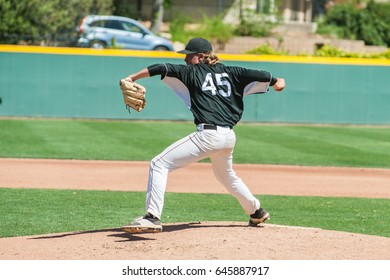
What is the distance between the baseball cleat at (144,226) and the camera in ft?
27.5

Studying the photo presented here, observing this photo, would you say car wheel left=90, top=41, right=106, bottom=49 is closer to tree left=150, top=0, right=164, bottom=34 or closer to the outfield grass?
tree left=150, top=0, right=164, bottom=34

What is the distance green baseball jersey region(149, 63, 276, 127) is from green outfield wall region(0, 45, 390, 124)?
17.5 meters

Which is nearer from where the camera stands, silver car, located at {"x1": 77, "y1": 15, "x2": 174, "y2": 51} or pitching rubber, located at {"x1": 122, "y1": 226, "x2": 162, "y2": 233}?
pitching rubber, located at {"x1": 122, "y1": 226, "x2": 162, "y2": 233}

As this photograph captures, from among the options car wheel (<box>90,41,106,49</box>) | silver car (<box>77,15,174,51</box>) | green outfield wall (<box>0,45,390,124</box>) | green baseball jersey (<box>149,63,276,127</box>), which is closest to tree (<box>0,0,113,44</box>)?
silver car (<box>77,15,174,51</box>)

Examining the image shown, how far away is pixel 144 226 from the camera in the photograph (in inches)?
330

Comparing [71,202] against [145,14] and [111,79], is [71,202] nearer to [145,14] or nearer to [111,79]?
[111,79]

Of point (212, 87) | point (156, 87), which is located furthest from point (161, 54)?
point (212, 87)

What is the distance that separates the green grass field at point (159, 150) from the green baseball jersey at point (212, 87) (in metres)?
2.04

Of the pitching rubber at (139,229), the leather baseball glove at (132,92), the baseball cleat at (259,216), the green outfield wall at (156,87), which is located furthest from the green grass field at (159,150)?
the leather baseball glove at (132,92)

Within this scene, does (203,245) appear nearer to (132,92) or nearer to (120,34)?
(132,92)

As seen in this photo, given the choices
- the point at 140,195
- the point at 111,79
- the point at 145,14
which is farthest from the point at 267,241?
the point at 145,14

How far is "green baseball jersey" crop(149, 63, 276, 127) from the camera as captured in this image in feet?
28.3

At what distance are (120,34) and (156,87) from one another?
718 centimetres

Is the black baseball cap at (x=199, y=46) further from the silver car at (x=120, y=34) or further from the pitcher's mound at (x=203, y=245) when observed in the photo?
the silver car at (x=120, y=34)
